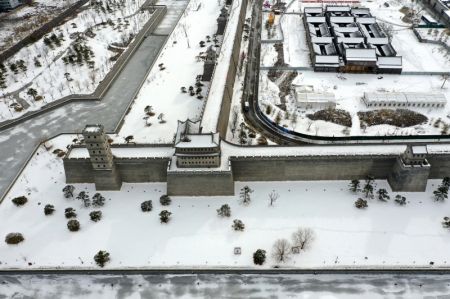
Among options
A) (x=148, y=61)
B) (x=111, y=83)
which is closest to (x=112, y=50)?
(x=148, y=61)

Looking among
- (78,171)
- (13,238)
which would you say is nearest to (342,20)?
(78,171)

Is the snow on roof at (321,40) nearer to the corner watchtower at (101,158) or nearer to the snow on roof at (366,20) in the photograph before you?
the snow on roof at (366,20)

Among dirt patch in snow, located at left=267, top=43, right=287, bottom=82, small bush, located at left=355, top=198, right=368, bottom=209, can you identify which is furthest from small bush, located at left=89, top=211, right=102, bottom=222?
dirt patch in snow, located at left=267, top=43, right=287, bottom=82

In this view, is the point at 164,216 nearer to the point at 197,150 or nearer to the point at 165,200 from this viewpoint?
the point at 165,200

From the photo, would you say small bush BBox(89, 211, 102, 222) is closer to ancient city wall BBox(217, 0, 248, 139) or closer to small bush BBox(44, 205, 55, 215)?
small bush BBox(44, 205, 55, 215)

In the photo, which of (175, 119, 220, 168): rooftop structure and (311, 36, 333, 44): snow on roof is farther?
(311, 36, 333, 44): snow on roof

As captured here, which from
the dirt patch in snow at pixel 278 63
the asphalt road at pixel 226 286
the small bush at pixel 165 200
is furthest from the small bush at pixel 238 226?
the dirt patch in snow at pixel 278 63

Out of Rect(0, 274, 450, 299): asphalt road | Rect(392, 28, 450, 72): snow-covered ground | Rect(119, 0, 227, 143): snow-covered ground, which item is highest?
Rect(392, 28, 450, 72): snow-covered ground
